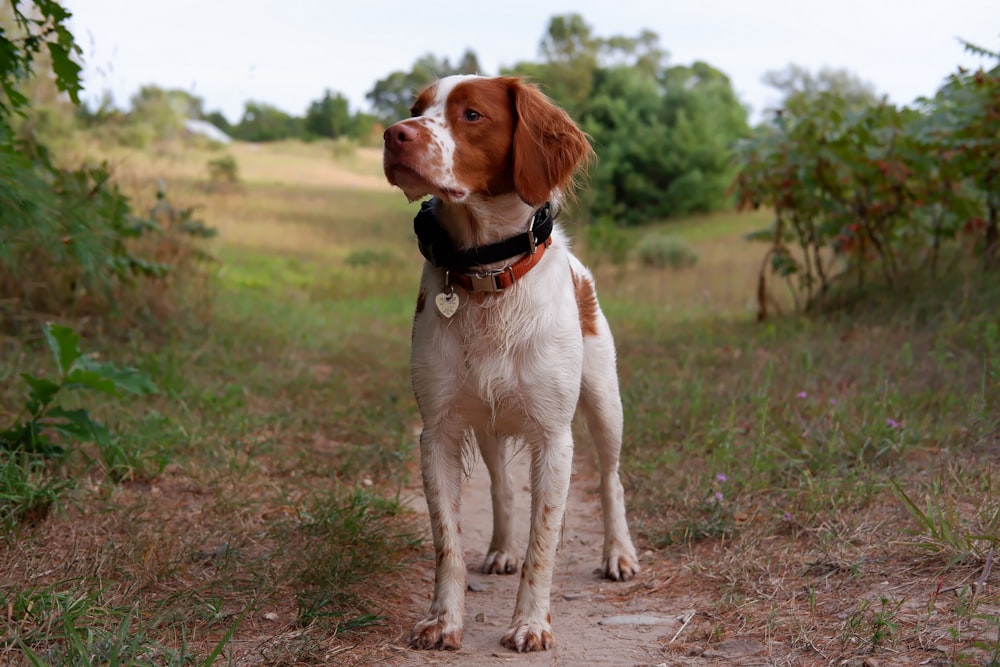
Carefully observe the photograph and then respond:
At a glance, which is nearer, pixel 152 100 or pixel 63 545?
pixel 63 545

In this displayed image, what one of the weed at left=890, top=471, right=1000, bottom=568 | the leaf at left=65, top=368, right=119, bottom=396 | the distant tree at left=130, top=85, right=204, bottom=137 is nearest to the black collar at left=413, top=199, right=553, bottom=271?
the leaf at left=65, top=368, right=119, bottom=396

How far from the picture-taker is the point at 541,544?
2719mm

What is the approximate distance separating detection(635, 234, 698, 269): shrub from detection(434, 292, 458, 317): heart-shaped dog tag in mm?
10671

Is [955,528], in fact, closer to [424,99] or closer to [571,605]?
[571,605]

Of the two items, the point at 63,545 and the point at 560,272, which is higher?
the point at 560,272

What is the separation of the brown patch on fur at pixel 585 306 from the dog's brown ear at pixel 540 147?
1.56ft

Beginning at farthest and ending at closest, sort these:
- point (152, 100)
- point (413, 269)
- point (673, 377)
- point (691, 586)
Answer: point (413, 269)
point (152, 100)
point (673, 377)
point (691, 586)

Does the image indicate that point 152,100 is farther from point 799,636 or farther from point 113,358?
point 799,636

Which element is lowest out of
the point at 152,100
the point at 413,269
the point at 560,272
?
the point at 413,269

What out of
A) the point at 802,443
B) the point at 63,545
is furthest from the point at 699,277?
the point at 63,545

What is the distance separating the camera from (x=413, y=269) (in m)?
13.8

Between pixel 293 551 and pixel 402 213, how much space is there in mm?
15952

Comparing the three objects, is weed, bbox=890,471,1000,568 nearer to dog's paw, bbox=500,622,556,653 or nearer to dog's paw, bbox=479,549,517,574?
dog's paw, bbox=500,622,556,653

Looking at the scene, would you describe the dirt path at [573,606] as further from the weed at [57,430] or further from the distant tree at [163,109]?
the distant tree at [163,109]
